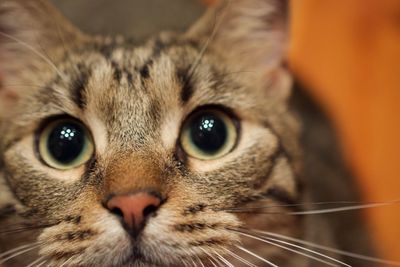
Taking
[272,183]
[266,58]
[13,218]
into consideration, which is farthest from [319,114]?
[13,218]

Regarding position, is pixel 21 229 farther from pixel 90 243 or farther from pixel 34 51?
pixel 34 51

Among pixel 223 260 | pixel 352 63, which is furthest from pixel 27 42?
pixel 352 63

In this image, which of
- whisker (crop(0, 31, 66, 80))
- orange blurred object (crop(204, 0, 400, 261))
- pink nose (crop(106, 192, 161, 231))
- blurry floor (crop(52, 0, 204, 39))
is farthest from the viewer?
orange blurred object (crop(204, 0, 400, 261))

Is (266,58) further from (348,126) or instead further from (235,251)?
(348,126)

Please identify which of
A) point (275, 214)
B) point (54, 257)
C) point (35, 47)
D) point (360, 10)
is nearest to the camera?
point (54, 257)

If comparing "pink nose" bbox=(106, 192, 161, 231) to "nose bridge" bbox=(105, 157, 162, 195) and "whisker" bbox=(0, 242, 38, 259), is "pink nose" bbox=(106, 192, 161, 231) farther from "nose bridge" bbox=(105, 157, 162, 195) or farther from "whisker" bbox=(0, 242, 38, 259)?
"whisker" bbox=(0, 242, 38, 259)

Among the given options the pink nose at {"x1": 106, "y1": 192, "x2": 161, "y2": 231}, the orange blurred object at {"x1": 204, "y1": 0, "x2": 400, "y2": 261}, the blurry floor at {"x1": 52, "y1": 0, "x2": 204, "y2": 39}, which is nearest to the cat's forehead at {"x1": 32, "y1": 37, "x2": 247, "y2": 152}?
the pink nose at {"x1": 106, "y1": 192, "x2": 161, "y2": 231}

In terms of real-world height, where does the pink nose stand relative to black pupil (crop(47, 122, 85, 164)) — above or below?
below
